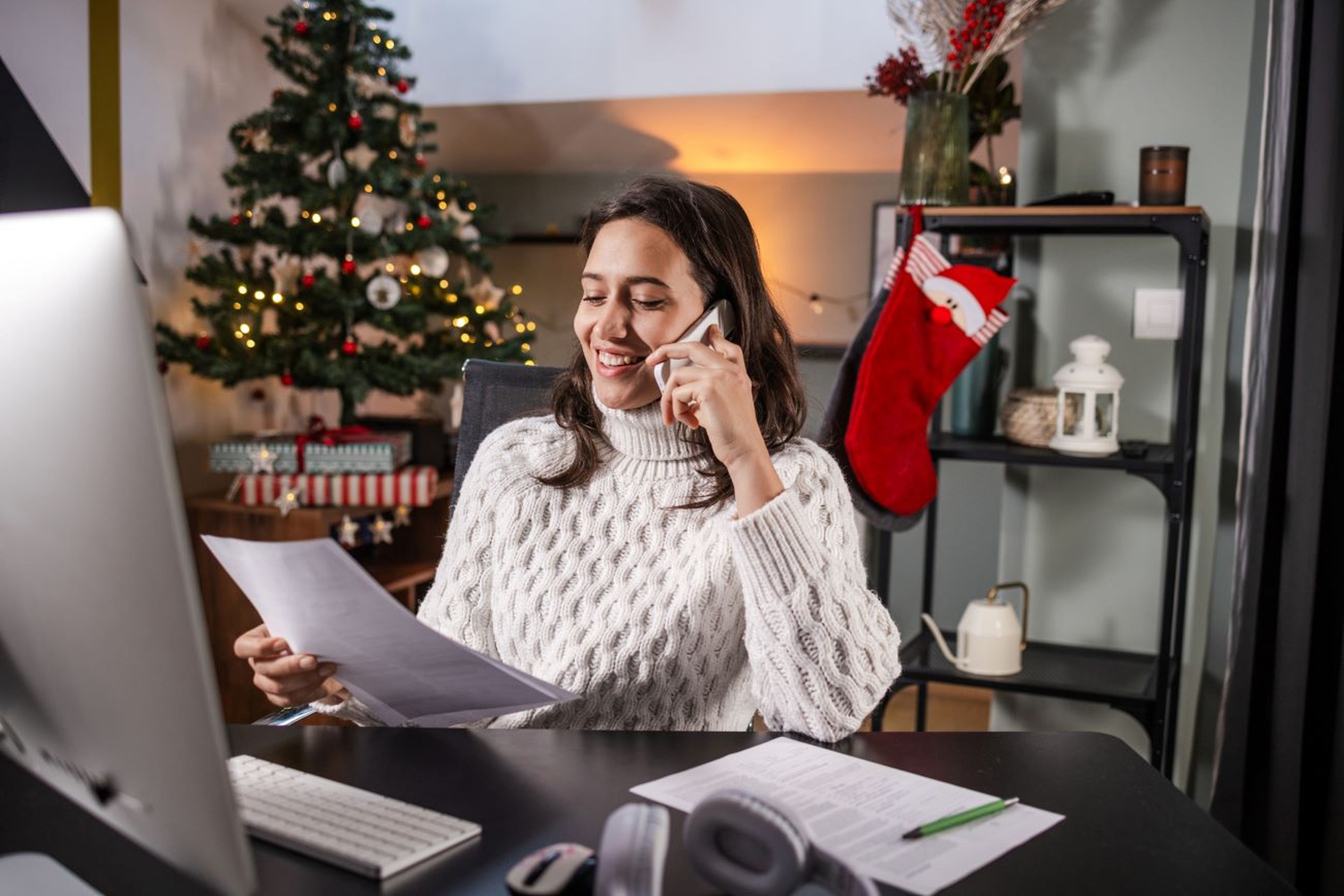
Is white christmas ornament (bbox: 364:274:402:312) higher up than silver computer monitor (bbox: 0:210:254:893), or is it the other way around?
white christmas ornament (bbox: 364:274:402:312)

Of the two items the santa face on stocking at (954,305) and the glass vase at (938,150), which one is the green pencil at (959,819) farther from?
the glass vase at (938,150)

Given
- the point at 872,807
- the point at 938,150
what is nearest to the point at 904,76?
the point at 938,150

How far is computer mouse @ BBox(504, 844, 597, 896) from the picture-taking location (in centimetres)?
68

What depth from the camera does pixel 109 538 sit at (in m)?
0.47

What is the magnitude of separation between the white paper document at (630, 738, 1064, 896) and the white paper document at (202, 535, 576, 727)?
147 millimetres

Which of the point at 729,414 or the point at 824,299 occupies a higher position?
the point at 824,299

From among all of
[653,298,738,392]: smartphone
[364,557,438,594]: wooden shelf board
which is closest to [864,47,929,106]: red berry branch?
[653,298,738,392]: smartphone

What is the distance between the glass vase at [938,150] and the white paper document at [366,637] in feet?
5.66

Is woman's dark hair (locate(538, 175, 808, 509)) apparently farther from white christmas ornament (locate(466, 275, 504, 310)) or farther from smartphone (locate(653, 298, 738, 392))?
white christmas ornament (locate(466, 275, 504, 310))

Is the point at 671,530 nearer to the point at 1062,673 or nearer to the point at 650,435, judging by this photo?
the point at 650,435

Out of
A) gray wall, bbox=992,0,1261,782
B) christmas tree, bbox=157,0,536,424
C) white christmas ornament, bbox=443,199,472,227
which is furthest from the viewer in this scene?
white christmas ornament, bbox=443,199,472,227

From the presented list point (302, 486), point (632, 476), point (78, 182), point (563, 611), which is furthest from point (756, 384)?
point (78, 182)

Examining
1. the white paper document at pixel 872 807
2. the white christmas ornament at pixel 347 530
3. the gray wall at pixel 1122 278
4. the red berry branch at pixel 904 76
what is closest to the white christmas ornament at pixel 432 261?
the white christmas ornament at pixel 347 530

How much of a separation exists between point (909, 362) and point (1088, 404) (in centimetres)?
36
